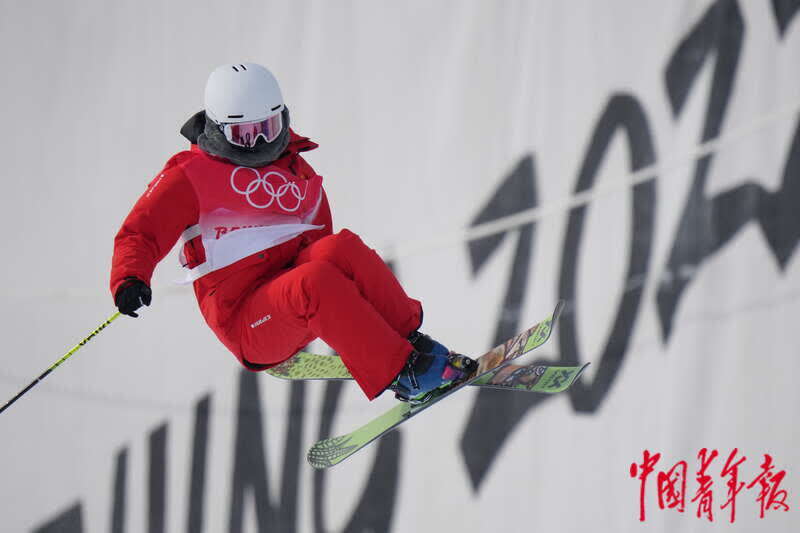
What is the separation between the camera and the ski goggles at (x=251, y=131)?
2.37m

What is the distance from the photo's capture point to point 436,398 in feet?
7.89

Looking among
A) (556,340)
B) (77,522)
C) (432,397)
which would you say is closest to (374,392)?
(432,397)

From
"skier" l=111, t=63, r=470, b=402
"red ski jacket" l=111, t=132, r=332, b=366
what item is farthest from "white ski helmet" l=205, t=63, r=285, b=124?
"red ski jacket" l=111, t=132, r=332, b=366

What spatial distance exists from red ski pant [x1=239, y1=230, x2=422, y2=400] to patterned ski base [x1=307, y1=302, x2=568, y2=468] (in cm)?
19

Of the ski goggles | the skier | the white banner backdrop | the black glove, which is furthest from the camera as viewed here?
the white banner backdrop

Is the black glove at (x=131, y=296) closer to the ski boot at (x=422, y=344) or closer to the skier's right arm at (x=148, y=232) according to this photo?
the skier's right arm at (x=148, y=232)

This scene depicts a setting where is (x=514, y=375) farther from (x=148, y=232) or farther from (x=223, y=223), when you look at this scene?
(x=148, y=232)

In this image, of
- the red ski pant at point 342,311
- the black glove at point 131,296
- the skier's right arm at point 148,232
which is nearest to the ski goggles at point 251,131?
the skier's right arm at point 148,232

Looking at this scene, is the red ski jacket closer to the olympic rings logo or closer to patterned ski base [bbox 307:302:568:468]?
the olympic rings logo

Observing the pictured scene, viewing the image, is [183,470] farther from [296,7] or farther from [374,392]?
[374,392]

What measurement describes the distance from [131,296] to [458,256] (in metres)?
1.63

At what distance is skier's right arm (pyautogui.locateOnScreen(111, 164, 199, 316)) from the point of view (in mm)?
2176

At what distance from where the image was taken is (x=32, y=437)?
15.1 ft

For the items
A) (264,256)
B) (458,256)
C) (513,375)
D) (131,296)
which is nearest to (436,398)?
(513,375)
